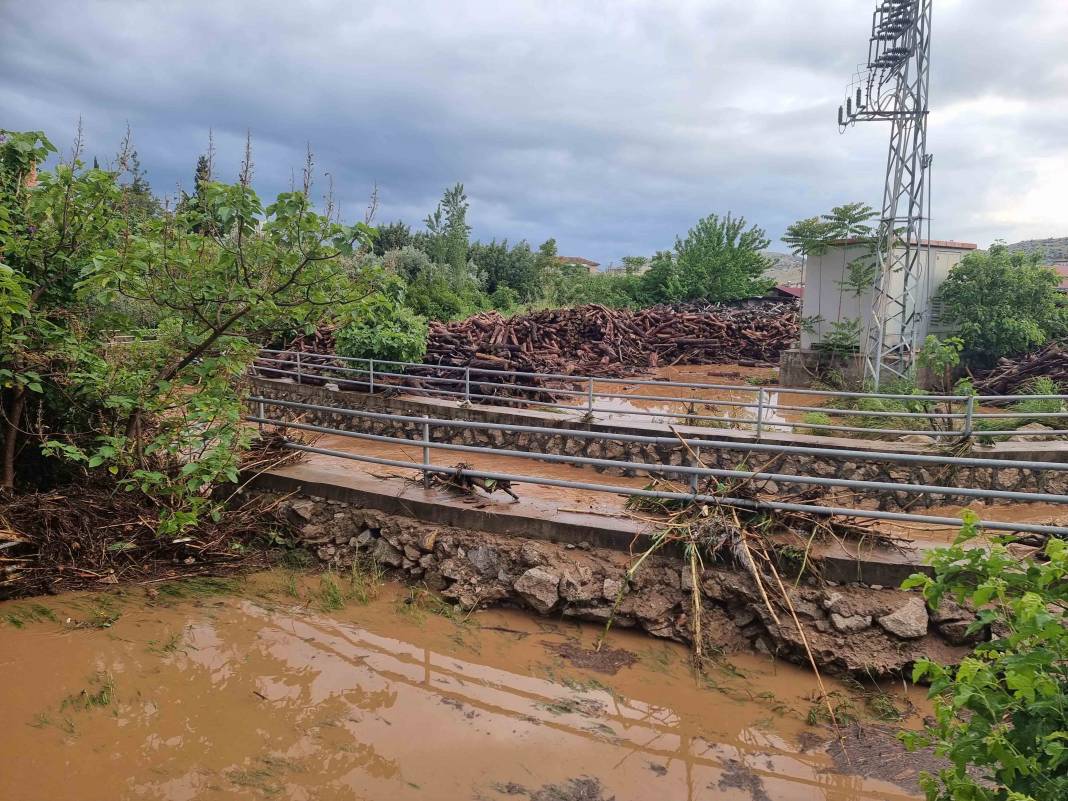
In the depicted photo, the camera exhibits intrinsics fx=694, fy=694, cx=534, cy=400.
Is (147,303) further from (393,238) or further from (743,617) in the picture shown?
(393,238)

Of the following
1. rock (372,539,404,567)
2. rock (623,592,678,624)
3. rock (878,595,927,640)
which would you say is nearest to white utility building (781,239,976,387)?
rock (878,595,927,640)

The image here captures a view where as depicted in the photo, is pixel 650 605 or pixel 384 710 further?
pixel 650 605

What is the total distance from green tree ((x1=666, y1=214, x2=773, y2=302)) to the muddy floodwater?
29.3m

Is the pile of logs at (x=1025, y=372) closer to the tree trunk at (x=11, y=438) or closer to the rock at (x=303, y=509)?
the rock at (x=303, y=509)

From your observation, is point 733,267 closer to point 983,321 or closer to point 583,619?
point 983,321

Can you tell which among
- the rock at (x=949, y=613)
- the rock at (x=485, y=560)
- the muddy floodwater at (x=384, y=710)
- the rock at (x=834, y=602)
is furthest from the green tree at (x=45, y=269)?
the rock at (x=949, y=613)

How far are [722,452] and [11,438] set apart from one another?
27.6ft

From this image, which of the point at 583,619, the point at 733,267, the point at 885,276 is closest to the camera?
the point at 583,619

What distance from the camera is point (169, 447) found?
19.2 ft

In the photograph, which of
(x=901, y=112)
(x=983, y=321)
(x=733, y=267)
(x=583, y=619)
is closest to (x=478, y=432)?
(x=583, y=619)

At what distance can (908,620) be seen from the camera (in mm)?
4707

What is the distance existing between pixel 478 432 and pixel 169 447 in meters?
6.93

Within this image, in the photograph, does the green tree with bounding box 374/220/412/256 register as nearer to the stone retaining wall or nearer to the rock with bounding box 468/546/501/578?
the stone retaining wall

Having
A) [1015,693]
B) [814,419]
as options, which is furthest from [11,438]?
[814,419]
